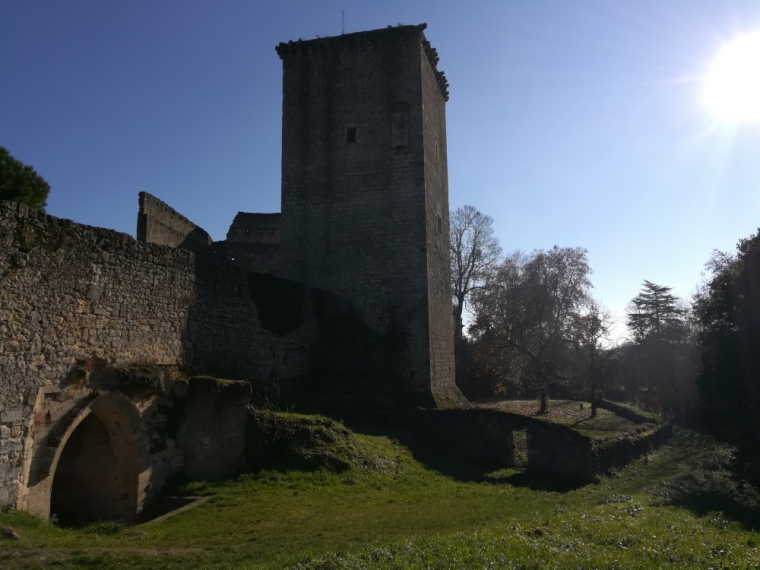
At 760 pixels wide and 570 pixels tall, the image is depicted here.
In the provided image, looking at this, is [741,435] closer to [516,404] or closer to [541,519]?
[541,519]

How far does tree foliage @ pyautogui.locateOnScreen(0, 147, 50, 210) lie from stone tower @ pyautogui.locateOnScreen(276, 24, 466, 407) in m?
7.90

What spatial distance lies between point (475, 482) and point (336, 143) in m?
11.3

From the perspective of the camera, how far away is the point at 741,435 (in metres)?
15.2

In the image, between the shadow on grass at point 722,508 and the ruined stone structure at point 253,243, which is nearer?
the shadow on grass at point 722,508

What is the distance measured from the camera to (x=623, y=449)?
1691 centimetres

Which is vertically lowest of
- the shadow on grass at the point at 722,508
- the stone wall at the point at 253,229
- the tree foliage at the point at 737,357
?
the shadow on grass at the point at 722,508

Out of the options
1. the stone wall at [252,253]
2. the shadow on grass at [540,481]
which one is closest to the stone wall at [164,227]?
the stone wall at [252,253]

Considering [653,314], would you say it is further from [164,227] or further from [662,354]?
[164,227]

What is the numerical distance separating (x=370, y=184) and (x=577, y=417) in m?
13.8

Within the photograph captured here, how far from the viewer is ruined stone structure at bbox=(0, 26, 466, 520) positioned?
8.66 m

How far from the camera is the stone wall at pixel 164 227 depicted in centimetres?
1845

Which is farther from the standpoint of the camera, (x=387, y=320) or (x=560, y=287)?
(x=560, y=287)

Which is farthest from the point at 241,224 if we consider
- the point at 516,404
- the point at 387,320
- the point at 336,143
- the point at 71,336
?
the point at 71,336

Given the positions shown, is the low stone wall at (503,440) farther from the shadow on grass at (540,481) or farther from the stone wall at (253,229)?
the stone wall at (253,229)
